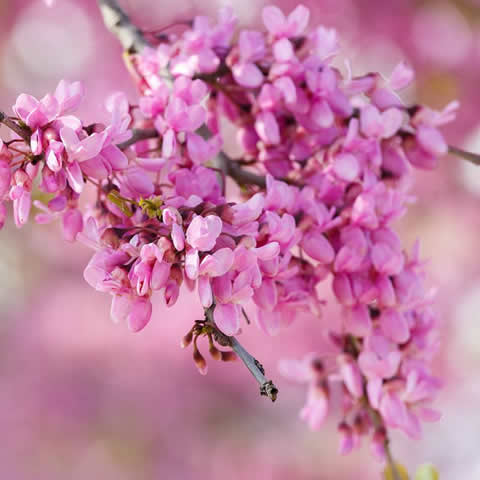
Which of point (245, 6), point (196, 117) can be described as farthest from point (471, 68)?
point (196, 117)

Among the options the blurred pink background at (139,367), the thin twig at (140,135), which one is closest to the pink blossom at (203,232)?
the thin twig at (140,135)

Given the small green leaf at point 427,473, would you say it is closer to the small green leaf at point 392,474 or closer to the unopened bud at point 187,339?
the small green leaf at point 392,474

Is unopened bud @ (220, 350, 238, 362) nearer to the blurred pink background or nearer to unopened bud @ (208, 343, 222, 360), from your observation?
unopened bud @ (208, 343, 222, 360)

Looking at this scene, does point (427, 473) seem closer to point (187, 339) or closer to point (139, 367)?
point (187, 339)

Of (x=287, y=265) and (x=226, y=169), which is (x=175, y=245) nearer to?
(x=287, y=265)

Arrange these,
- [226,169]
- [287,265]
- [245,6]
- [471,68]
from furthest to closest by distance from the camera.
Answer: [471,68]
[245,6]
[226,169]
[287,265]

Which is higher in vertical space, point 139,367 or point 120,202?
point 120,202

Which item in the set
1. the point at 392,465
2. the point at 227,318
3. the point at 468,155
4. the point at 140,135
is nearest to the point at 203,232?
→ the point at 227,318
